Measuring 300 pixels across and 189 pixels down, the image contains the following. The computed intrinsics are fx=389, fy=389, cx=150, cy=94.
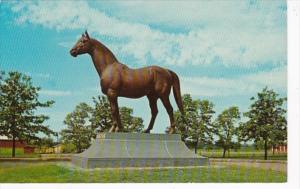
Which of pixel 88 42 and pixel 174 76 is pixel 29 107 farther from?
pixel 174 76

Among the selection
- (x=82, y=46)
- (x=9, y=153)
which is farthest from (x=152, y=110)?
(x=9, y=153)

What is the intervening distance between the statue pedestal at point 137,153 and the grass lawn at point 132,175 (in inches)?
18.7

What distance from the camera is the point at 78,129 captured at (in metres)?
13.7

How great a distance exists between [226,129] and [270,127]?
1.66 meters

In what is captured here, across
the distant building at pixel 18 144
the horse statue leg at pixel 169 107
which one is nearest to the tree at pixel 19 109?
the distant building at pixel 18 144

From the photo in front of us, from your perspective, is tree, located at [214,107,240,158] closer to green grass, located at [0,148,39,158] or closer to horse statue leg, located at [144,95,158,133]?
horse statue leg, located at [144,95,158,133]

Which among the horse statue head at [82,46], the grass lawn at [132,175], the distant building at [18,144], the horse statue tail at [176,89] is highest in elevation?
the horse statue head at [82,46]

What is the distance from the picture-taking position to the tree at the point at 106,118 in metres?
13.9

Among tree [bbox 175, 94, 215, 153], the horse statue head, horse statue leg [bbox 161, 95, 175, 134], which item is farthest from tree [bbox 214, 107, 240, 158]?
the horse statue head

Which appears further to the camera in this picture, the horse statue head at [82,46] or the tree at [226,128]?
the tree at [226,128]

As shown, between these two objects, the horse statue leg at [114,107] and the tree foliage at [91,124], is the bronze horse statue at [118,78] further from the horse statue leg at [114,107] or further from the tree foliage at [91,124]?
the tree foliage at [91,124]

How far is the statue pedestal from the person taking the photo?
9273 millimetres

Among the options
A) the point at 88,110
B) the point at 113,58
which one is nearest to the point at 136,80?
the point at 113,58

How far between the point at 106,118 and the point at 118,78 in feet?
16.5
